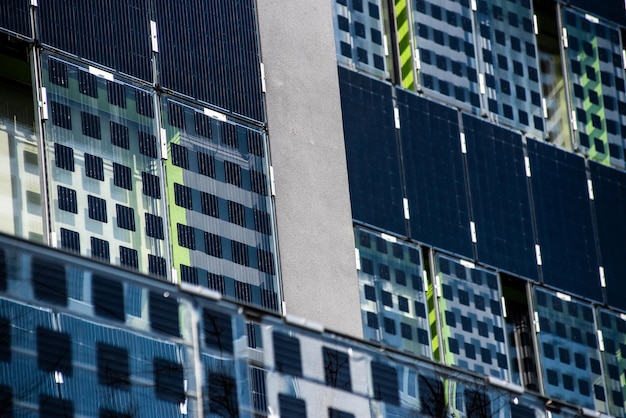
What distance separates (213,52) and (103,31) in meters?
3.46

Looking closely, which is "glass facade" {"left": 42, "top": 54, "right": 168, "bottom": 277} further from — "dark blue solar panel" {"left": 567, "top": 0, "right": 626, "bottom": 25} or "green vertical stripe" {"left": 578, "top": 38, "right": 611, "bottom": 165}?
"dark blue solar panel" {"left": 567, "top": 0, "right": 626, "bottom": 25}

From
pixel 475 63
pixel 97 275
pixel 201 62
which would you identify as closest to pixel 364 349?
pixel 97 275

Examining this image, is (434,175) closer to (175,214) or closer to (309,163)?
(309,163)

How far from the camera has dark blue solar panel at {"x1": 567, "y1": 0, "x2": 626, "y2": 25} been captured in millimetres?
52594

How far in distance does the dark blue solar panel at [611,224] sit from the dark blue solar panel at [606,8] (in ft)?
16.3

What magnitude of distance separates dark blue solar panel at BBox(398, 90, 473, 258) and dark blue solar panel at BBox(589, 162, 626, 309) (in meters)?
5.97

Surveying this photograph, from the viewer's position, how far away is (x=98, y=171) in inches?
1463

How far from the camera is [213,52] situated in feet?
135

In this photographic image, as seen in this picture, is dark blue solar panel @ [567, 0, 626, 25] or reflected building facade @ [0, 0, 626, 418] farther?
dark blue solar panel @ [567, 0, 626, 25]

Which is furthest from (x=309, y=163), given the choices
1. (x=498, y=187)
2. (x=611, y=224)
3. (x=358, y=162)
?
(x=611, y=224)

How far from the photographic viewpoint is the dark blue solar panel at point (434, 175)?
45.6 meters

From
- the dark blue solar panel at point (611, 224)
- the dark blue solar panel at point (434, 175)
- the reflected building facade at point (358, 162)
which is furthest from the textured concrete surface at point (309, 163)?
the dark blue solar panel at point (611, 224)

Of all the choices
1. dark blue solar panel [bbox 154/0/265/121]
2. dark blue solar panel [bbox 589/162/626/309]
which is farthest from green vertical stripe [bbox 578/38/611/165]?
dark blue solar panel [bbox 154/0/265/121]

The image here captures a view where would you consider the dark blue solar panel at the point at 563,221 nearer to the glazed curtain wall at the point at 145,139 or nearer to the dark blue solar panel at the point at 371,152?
the dark blue solar panel at the point at 371,152
